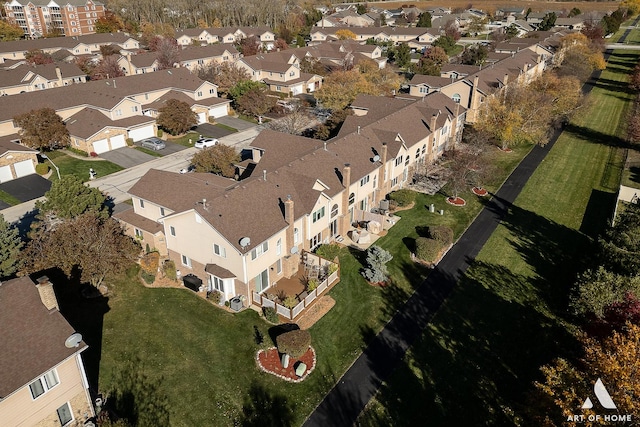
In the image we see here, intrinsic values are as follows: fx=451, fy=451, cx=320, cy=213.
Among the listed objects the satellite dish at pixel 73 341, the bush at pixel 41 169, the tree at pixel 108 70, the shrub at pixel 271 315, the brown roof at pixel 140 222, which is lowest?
the shrub at pixel 271 315

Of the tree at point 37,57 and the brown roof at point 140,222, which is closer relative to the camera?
the brown roof at point 140,222

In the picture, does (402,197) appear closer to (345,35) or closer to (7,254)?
(7,254)

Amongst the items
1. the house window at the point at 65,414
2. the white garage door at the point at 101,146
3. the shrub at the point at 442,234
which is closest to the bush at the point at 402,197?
the shrub at the point at 442,234

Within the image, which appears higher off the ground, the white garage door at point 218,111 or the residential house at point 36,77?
the residential house at point 36,77

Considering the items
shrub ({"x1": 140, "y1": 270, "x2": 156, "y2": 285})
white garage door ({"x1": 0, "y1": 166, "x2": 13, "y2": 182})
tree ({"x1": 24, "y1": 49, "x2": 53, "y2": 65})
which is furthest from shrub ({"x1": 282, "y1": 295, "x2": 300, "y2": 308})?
tree ({"x1": 24, "y1": 49, "x2": 53, "y2": 65})

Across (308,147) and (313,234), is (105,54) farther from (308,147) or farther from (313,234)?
(313,234)

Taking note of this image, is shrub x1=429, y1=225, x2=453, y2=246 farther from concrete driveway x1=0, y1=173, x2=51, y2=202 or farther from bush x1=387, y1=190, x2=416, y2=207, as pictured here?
concrete driveway x1=0, y1=173, x2=51, y2=202

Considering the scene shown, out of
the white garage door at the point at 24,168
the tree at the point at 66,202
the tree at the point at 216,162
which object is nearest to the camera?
the tree at the point at 66,202

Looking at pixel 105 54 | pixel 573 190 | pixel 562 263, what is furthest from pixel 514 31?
pixel 562 263

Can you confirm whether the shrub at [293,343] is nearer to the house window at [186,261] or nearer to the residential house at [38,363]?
the house window at [186,261]
